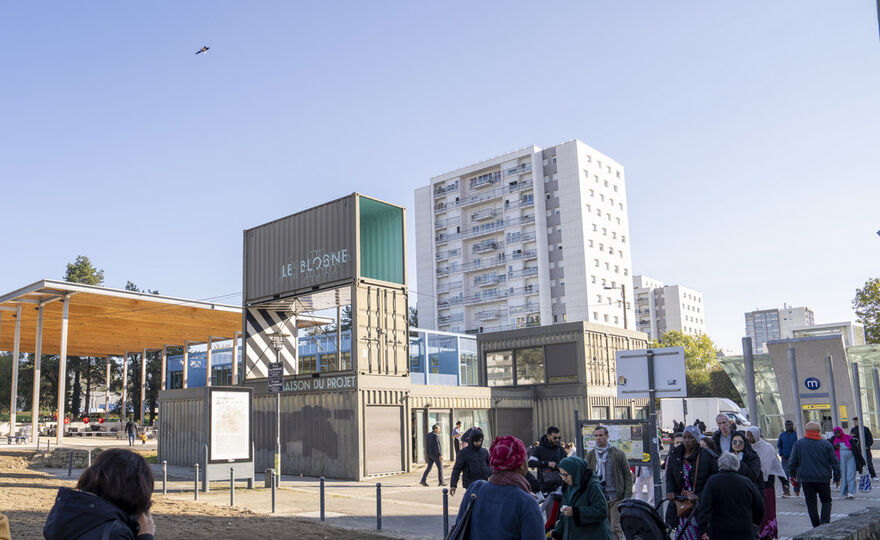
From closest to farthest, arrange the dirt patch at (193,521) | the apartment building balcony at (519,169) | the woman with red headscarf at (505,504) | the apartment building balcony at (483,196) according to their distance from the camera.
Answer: the woman with red headscarf at (505,504) → the dirt patch at (193,521) → the apartment building balcony at (519,169) → the apartment building balcony at (483,196)

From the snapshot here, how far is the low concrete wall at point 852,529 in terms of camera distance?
21.1 feet

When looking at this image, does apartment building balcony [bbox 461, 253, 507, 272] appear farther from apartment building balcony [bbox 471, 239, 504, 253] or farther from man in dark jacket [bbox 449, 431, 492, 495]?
man in dark jacket [bbox 449, 431, 492, 495]

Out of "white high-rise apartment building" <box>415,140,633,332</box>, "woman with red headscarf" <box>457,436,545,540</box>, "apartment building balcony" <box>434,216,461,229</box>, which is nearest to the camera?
"woman with red headscarf" <box>457,436,545,540</box>

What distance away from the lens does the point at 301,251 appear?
2630 centimetres

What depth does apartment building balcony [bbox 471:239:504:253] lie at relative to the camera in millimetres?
90562

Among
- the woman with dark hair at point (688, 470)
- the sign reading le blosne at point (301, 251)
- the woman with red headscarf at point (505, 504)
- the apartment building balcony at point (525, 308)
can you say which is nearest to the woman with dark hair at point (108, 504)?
the woman with red headscarf at point (505, 504)

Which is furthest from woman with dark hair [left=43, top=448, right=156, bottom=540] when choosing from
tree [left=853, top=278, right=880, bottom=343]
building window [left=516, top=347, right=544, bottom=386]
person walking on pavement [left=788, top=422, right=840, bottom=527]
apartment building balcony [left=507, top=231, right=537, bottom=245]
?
apartment building balcony [left=507, top=231, right=537, bottom=245]

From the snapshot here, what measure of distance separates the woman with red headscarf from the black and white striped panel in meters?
23.7

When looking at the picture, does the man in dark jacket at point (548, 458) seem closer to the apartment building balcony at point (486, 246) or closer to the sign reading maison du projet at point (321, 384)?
the sign reading maison du projet at point (321, 384)

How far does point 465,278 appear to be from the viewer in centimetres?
9281

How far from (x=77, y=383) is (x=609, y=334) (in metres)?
56.3

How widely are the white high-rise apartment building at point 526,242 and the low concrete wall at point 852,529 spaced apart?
75312 mm

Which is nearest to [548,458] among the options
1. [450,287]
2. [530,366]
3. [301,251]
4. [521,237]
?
[301,251]

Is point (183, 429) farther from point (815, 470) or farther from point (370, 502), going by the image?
point (815, 470)
